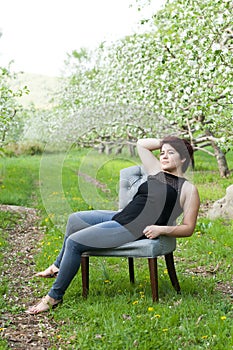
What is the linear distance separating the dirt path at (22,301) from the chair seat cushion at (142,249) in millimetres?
668

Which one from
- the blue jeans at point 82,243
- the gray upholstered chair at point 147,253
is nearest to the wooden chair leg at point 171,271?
the gray upholstered chair at point 147,253

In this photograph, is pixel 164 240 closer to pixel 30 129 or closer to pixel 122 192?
pixel 122 192

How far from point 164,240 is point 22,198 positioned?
610 cm

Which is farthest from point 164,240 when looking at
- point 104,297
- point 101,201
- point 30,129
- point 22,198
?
point 30,129

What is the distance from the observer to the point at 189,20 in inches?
297

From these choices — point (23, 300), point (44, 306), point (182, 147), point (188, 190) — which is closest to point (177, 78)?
point (182, 147)

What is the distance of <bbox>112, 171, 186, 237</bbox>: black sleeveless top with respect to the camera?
4.02m

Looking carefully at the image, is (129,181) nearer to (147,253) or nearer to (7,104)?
(147,253)

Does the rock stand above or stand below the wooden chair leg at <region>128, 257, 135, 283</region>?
above

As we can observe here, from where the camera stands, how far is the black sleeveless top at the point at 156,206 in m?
4.02

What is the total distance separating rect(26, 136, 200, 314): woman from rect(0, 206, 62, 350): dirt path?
17 centimetres

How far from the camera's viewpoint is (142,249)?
3.95 m

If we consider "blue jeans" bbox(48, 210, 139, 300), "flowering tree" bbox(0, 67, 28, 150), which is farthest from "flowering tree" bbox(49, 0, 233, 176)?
"blue jeans" bbox(48, 210, 139, 300)

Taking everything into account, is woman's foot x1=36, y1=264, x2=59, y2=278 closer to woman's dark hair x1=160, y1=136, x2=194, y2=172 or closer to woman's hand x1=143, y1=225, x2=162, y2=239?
woman's hand x1=143, y1=225, x2=162, y2=239
